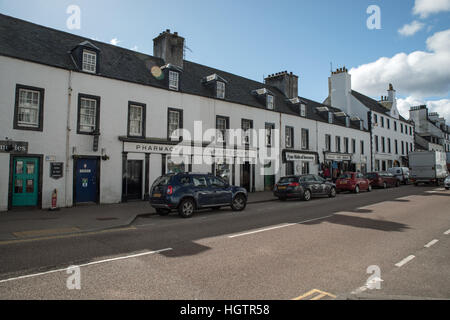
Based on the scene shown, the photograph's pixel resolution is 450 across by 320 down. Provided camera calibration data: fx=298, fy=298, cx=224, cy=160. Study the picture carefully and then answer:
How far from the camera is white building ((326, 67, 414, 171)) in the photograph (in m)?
39.1

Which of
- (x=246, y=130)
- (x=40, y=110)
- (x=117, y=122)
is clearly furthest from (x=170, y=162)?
(x=246, y=130)

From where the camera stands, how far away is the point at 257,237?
25.6 feet

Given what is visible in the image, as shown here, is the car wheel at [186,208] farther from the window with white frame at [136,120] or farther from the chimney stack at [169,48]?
the chimney stack at [169,48]

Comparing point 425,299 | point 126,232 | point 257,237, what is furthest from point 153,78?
point 425,299

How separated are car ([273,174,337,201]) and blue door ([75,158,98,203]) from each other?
9994mm

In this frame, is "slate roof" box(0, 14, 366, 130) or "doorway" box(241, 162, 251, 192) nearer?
"slate roof" box(0, 14, 366, 130)

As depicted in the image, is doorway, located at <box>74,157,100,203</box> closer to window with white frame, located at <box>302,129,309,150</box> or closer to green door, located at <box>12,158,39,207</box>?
green door, located at <box>12,158,39,207</box>

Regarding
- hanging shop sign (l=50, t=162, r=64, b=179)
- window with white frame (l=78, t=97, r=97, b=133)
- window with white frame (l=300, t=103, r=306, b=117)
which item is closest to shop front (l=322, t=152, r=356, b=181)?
window with white frame (l=300, t=103, r=306, b=117)

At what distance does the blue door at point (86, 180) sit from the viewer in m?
14.7

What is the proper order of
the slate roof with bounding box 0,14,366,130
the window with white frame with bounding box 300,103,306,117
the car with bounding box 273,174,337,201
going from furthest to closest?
the window with white frame with bounding box 300,103,306,117 → the car with bounding box 273,174,337,201 → the slate roof with bounding box 0,14,366,130

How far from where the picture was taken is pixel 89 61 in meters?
15.4

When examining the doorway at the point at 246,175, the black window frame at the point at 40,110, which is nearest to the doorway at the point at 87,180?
the black window frame at the point at 40,110

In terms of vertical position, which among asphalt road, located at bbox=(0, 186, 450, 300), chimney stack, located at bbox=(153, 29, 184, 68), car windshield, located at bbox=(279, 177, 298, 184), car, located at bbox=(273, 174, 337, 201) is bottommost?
asphalt road, located at bbox=(0, 186, 450, 300)
